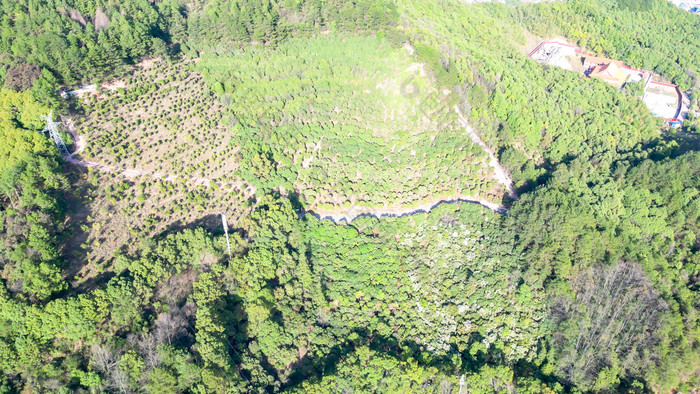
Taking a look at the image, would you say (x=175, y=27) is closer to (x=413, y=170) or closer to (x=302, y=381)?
(x=413, y=170)

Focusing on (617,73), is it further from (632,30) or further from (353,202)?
(353,202)

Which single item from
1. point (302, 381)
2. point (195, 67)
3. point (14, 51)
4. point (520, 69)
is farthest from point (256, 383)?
point (520, 69)

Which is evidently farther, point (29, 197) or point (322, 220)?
point (322, 220)

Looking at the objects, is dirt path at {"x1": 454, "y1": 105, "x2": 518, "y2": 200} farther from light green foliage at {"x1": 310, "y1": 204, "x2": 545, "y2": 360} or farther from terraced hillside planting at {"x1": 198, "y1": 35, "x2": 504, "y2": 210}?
light green foliage at {"x1": 310, "y1": 204, "x2": 545, "y2": 360}

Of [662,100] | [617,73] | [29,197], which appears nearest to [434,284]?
[29,197]

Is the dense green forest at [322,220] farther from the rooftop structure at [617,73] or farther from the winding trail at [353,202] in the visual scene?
the rooftop structure at [617,73]

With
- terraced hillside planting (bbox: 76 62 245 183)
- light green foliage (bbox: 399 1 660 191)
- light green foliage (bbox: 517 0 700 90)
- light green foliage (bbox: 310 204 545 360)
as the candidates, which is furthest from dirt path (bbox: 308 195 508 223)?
light green foliage (bbox: 517 0 700 90)

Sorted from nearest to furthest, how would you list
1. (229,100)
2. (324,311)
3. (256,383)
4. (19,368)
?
(19,368) → (256,383) → (324,311) → (229,100)
